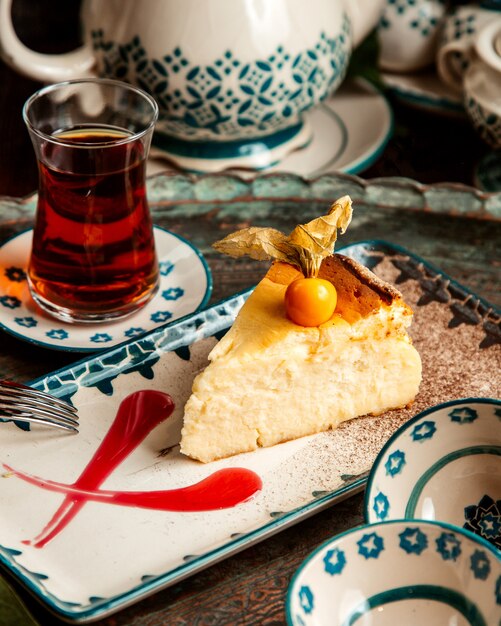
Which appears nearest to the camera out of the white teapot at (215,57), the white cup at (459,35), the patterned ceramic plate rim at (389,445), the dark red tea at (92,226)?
the patterned ceramic plate rim at (389,445)

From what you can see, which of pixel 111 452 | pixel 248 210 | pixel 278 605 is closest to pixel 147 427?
pixel 111 452

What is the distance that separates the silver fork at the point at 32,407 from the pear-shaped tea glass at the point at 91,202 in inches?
9.2

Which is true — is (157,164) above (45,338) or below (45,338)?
below

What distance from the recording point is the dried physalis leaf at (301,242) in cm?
124

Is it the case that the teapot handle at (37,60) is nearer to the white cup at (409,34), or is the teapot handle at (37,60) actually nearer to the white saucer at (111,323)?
the white saucer at (111,323)

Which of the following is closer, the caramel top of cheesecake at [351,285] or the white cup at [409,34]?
the caramel top of cheesecake at [351,285]

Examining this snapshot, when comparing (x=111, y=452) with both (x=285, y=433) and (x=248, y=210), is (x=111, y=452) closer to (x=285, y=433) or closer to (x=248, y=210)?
(x=285, y=433)

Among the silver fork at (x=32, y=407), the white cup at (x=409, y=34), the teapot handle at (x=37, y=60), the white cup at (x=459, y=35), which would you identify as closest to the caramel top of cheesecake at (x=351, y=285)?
the silver fork at (x=32, y=407)

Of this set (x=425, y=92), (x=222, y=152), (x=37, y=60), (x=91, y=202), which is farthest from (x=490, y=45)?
(x=91, y=202)

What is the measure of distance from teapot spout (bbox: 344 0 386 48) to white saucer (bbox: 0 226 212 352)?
0.77 metres

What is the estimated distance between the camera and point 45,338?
1.37 metres

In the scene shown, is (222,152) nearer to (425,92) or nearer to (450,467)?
(425,92)

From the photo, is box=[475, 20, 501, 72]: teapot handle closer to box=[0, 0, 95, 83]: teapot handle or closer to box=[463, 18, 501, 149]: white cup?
box=[463, 18, 501, 149]: white cup

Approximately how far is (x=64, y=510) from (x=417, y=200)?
93 cm
